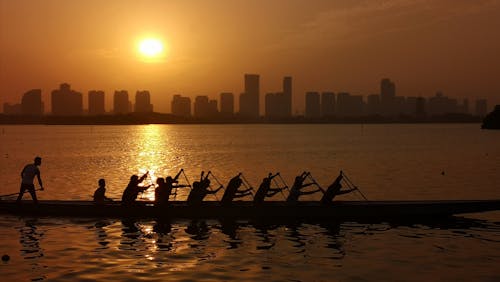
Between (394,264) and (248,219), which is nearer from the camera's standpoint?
(394,264)

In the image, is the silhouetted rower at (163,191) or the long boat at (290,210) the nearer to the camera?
the long boat at (290,210)

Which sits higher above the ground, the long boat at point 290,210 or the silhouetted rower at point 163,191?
the silhouetted rower at point 163,191

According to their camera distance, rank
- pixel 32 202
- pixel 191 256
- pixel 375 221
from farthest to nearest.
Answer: pixel 32 202 < pixel 375 221 < pixel 191 256

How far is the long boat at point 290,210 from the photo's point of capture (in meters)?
23.2

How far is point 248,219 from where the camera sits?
23.5m

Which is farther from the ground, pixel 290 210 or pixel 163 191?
pixel 163 191

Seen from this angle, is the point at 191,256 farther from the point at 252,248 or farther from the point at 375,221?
the point at 375,221

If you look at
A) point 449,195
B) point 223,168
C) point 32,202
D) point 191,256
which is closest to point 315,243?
point 191,256

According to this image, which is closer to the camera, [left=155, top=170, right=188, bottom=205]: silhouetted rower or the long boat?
the long boat

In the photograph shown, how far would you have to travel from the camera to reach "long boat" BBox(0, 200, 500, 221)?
2320 centimetres

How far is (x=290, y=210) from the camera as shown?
915 inches

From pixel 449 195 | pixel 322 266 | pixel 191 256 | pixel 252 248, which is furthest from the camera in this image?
pixel 449 195

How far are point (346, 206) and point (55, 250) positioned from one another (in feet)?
37.0

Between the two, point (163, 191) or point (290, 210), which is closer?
point (290, 210)
